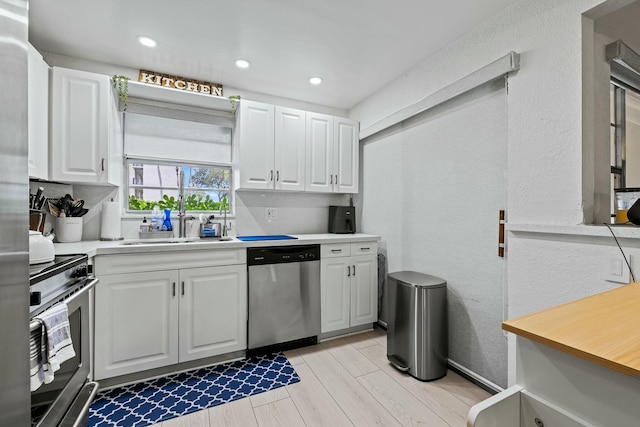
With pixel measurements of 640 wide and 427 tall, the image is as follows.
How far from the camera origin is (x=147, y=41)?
7.22ft

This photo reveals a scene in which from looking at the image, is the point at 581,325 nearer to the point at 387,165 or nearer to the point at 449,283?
the point at 449,283

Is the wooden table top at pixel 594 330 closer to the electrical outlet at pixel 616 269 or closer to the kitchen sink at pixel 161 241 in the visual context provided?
the electrical outlet at pixel 616 269

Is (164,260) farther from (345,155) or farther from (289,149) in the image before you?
(345,155)

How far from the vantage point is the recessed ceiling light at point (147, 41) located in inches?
85.2

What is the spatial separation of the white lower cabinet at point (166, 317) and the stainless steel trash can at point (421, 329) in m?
1.26

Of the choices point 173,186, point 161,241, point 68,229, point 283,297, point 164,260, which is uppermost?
point 173,186

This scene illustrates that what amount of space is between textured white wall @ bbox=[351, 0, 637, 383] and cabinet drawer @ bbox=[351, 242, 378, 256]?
1.33 metres

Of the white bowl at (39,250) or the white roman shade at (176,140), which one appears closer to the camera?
the white bowl at (39,250)

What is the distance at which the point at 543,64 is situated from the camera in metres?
1.64

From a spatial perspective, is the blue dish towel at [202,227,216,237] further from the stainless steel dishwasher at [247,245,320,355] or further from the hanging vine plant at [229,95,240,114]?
the hanging vine plant at [229,95,240,114]

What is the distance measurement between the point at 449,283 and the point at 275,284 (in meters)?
1.43

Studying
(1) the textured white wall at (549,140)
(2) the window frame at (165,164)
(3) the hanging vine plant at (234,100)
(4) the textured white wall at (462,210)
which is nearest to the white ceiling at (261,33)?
(3) the hanging vine plant at (234,100)

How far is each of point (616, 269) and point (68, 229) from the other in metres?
3.47

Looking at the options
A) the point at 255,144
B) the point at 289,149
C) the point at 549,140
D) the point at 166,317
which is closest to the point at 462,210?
the point at 549,140
